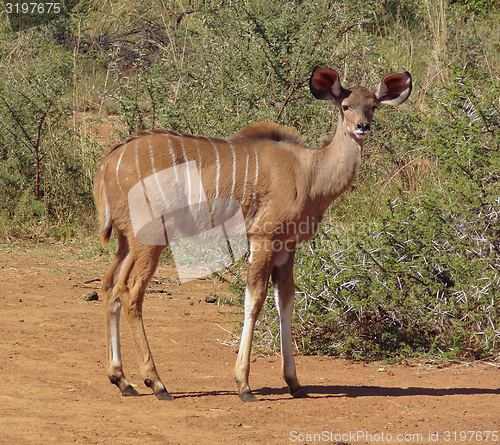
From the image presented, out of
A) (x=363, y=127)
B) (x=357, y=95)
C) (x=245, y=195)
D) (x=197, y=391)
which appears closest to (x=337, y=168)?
(x=363, y=127)

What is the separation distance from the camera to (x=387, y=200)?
504 cm

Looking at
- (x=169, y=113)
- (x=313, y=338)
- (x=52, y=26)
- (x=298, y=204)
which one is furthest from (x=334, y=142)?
(x=52, y=26)

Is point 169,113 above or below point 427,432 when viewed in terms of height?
above

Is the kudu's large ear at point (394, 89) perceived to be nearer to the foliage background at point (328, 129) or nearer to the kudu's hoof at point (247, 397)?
the foliage background at point (328, 129)

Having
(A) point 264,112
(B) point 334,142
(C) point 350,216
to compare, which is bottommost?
(C) point 350,216

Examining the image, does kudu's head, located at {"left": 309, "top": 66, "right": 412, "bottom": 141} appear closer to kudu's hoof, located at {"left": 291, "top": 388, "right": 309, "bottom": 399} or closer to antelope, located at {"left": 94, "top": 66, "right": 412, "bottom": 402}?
antelope, located at {"left": 94, "top": 66, "right": 412, "bottom": 402}

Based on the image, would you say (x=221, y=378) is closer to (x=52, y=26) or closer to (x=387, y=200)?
(x=387, y=200)

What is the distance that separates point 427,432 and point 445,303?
1.48 m

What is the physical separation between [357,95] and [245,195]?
0.92 meters

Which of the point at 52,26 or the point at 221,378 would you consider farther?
the point at 52,26

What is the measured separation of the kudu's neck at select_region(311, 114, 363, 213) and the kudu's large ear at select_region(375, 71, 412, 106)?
31 cm

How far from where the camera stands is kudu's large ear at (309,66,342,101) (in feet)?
14.0

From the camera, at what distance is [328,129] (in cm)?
712

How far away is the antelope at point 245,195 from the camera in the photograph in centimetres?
415
